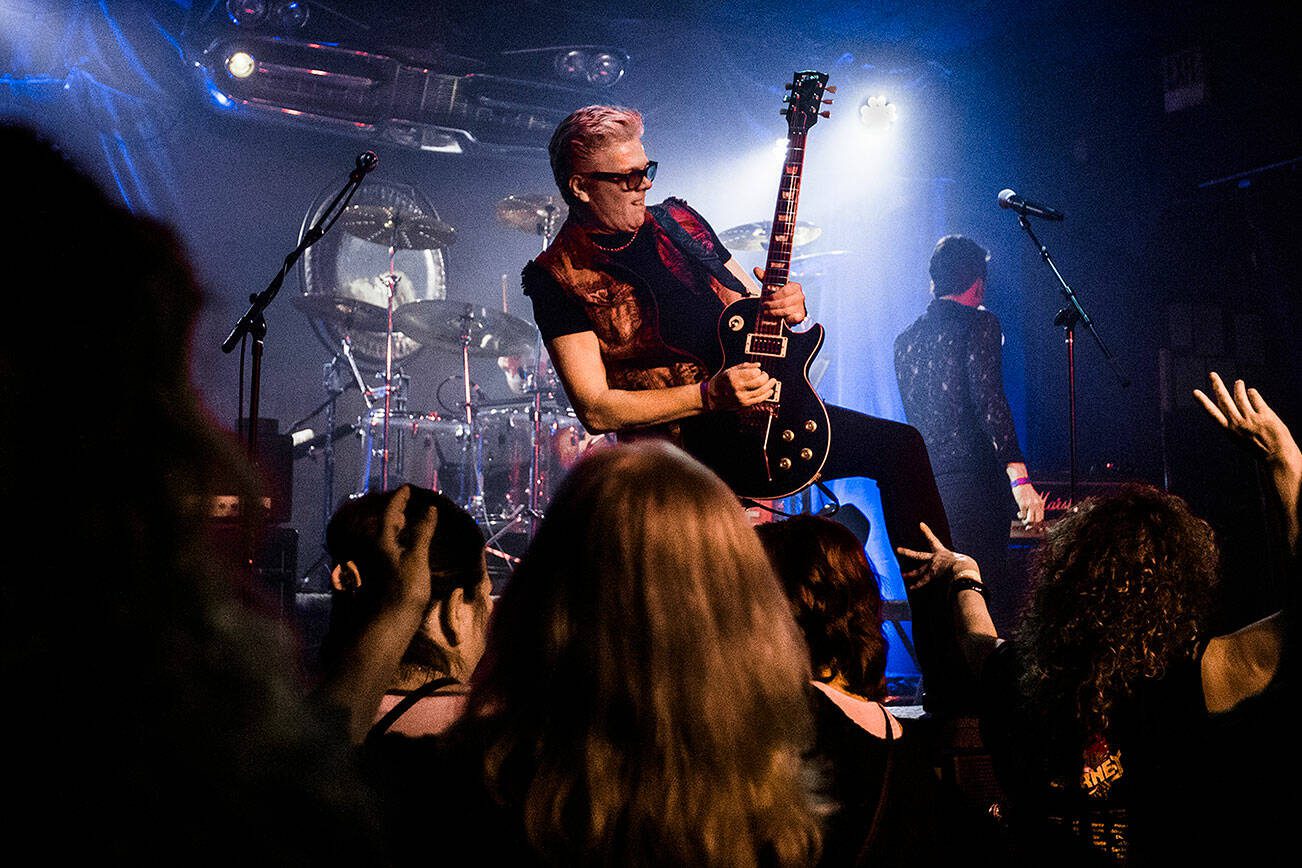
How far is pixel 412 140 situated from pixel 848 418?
27.7 ft

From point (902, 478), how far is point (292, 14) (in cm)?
794

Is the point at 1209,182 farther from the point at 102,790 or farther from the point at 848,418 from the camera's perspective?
the point at 102,790

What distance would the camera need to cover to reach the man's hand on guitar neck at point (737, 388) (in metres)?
3.11

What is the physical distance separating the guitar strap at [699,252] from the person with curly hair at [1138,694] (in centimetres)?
155

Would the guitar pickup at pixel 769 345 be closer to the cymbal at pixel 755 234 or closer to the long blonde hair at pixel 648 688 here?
the long blonde hair at pixel 648 688

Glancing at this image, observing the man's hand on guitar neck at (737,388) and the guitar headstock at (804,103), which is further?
the guitar headstock at (804,103)

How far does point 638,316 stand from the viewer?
344 centimetres

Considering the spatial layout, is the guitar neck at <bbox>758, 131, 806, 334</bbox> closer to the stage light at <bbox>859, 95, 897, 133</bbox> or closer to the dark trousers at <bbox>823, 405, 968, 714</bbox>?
the dark trousers at <bbox>823, 405, 968, 714</bbox>

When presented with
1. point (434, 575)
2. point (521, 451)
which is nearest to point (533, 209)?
point (521, 451)

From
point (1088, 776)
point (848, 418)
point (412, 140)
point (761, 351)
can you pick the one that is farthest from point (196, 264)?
point (412, 140)

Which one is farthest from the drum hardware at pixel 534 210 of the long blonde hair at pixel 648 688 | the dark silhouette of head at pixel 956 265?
the long blonde hair at pixel 648 688

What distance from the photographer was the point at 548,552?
137 cm

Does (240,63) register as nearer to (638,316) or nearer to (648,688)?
(638,316)

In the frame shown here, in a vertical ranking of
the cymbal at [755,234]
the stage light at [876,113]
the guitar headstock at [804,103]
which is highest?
the stage light at [876,113]
